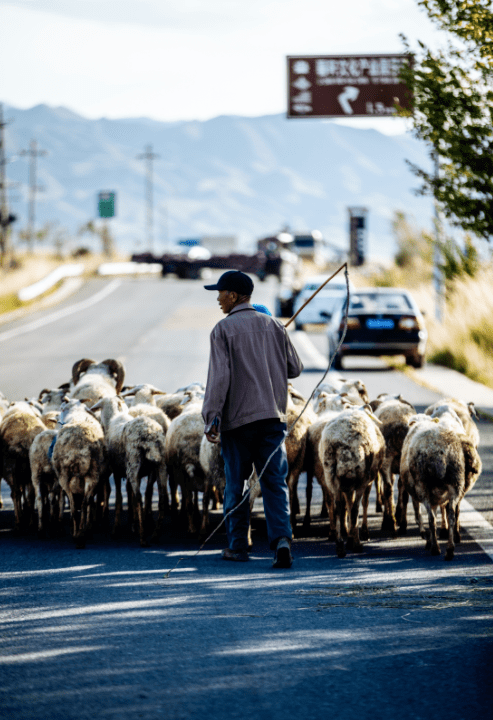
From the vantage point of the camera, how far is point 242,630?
5492mm

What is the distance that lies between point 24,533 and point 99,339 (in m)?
19.7

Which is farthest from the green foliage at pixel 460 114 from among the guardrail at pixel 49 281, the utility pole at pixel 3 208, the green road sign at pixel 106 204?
the green road sign at pixel 106 204

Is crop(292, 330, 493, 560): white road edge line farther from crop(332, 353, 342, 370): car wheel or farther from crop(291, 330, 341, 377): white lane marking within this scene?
crop(332, 353, 342, 370): car wheel

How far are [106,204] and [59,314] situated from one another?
1540 inches

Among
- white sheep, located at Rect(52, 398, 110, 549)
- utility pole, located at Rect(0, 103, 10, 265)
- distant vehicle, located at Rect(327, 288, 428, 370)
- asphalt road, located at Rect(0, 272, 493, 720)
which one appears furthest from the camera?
utility pole, located at Rect(0, 103, 10, 265)

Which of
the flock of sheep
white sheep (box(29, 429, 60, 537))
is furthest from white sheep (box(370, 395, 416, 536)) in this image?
white sheep (box(29, 429, 60, 537))

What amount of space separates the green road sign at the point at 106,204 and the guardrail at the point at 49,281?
18.4 metres

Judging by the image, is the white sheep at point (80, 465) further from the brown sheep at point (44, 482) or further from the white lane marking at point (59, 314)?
the white lane marking at point (59, 314)

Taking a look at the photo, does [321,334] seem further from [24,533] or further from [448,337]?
[24,533]

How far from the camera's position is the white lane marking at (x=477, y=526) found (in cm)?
771

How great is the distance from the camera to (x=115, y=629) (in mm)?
5539

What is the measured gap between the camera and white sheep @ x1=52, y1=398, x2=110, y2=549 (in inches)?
308

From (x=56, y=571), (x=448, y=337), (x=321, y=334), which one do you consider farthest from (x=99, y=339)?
(x=56, y=571)

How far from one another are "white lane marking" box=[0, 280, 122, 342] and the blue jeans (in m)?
22.1
